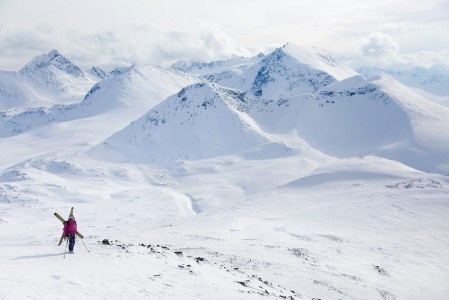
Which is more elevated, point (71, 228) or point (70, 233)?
point (71, 228)

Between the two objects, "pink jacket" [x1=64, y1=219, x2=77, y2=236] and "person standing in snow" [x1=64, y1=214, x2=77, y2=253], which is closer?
"person standing in snow" [x1=64, y1=214, x2=77, y2=253]

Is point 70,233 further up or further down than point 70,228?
further down

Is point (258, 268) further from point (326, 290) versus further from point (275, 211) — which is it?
point (275, 211)

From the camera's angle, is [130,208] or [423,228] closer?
[423,228]

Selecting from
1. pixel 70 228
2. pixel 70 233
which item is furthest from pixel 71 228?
Answer: pixel 70 233

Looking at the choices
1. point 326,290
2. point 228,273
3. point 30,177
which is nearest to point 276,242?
point 326,290

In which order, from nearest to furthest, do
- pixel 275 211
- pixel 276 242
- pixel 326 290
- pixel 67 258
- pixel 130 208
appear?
1. pixel 67 258
2. pixel 326 290
3. pixel 276 242
4. pixel 275 211
5. pixel 130 208

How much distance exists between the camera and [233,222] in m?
72.4

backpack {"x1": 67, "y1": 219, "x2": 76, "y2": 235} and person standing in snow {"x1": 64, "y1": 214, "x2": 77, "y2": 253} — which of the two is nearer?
person standing in snow {"x1": 64, "y1": 214, "x2": 77, "y2": 253}

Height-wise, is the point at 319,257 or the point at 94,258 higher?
the point at 94,258

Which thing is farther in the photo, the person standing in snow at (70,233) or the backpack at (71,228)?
the backpack at (71,228)

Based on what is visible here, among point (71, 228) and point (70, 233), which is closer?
point (70, 233)

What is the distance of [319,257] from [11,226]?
11566cm

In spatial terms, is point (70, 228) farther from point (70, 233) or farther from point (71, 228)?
point (70, 233)
